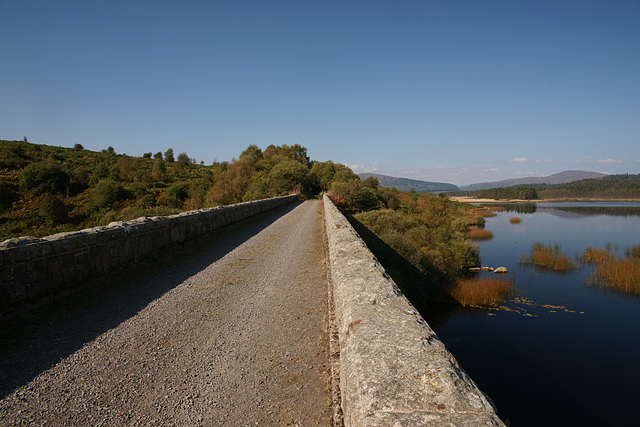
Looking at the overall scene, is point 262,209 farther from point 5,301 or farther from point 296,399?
point 296,399

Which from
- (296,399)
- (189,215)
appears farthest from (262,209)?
(296,399)

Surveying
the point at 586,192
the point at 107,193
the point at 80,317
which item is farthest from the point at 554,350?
the point at 586,192

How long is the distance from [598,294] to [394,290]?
16943 mm

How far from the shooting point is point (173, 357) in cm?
279

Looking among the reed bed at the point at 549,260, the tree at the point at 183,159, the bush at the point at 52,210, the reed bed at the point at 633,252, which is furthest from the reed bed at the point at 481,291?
the tree at the point at 183,159

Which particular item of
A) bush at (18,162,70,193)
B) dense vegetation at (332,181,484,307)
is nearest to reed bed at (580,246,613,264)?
dense vegetation at (332,181,484,307)

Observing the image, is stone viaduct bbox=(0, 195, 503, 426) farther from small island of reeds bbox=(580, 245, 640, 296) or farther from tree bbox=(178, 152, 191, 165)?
tree bbox=(178, 152, 191, 165)

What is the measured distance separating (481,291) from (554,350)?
13.3 ft

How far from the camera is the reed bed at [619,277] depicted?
15154mm

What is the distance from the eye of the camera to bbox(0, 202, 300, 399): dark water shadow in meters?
2.58

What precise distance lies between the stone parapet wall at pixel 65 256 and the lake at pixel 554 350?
816cm

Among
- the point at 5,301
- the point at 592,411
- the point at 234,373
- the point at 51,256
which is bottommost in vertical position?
the point at 592,411

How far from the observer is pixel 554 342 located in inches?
406

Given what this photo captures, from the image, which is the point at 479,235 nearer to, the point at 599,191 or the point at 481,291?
the point at 481,291
